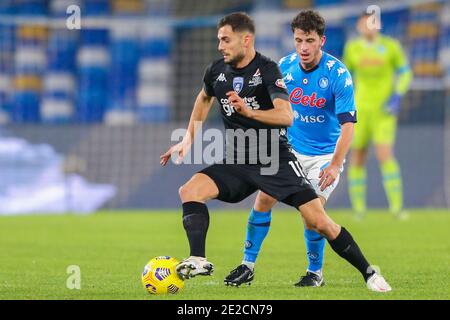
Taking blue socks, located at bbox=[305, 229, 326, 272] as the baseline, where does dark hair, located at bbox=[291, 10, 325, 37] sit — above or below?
above

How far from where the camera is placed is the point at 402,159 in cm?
1908

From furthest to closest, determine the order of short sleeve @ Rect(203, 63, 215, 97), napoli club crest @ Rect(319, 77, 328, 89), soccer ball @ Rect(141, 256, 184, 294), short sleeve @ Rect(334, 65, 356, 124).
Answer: napoli club crest @ Rect(319, 77, 328, 89)
short sleeve @ Rect(334, 65, 356, 124)
short sleeve @ Rect(203, 63, 215, 97)
soccer ball @ Rect(141, 256, 184, 294)

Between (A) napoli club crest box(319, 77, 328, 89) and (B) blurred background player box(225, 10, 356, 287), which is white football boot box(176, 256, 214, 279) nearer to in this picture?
(B) blurred background player box(225, 10, 356, 287)

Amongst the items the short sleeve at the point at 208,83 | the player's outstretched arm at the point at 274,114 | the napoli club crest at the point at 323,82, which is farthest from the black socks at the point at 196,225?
the napoli club crest at the point at 323,82

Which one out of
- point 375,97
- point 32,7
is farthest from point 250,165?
point 32,7

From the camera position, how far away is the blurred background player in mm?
7629

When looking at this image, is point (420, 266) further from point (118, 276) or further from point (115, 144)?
point (115, 144)

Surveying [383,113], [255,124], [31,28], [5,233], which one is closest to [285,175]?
[255,124]

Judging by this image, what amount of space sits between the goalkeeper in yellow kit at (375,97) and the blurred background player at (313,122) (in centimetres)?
726

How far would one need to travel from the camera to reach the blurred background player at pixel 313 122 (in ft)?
25.0

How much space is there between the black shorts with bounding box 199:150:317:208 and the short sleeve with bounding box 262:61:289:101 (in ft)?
1.53

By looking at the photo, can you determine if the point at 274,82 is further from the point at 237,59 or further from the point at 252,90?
the point at 237,59

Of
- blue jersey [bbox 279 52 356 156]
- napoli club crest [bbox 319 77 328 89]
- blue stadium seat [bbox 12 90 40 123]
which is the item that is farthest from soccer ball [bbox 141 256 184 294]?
blue stadium seat [bbox 12 90 40 123]

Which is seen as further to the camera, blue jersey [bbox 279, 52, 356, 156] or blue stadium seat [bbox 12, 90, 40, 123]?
blue stadium seat [bbox 12, 90, 40, 123]
